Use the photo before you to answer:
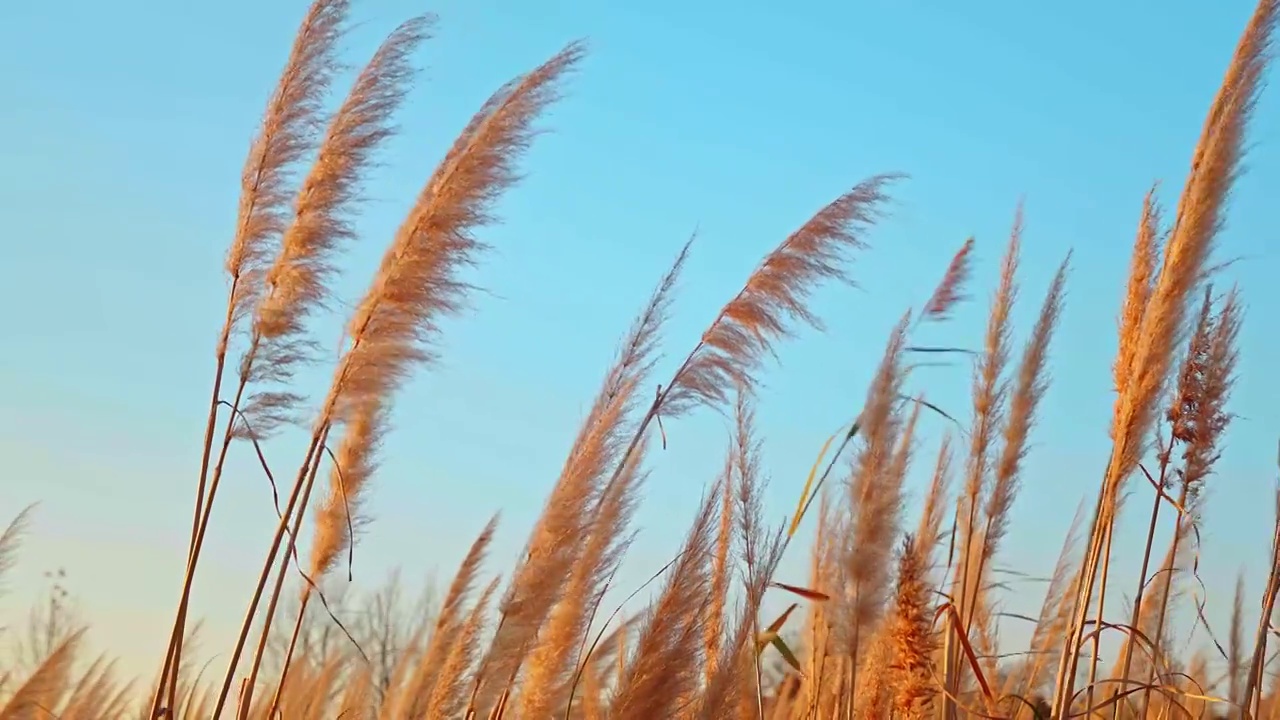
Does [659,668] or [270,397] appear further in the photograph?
[270,397]

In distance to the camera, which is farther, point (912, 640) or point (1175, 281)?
point (1175, 281)

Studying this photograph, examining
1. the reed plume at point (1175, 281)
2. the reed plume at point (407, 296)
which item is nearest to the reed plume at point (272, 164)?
the reed plume at point (407, 296)

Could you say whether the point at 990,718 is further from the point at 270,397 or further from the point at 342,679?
the point at 342,679

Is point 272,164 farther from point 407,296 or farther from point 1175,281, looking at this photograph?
point 1175,281

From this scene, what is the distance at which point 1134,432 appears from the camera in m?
3.04

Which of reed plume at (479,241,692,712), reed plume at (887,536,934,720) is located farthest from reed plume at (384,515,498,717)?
reed plume at (887,536,934,720)

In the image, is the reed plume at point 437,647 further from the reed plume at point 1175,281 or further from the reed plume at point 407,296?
the reed plume at point 1175,281

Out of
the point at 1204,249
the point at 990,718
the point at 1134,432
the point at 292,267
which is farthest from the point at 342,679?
the point at 1204,249

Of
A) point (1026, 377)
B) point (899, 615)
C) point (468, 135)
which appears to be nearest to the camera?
point (899, 615)

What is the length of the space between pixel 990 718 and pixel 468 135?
1.76 m

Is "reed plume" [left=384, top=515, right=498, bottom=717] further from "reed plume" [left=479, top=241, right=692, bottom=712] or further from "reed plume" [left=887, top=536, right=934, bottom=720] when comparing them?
"reed plume" [left=887, top=536, right=934, bottom=720]

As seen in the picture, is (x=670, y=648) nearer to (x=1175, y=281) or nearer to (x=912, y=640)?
(x=912, y=640)

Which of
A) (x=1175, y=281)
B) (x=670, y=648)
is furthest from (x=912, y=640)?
(x=1175, y=281)

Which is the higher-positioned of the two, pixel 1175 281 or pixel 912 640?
pixel 1175 281
